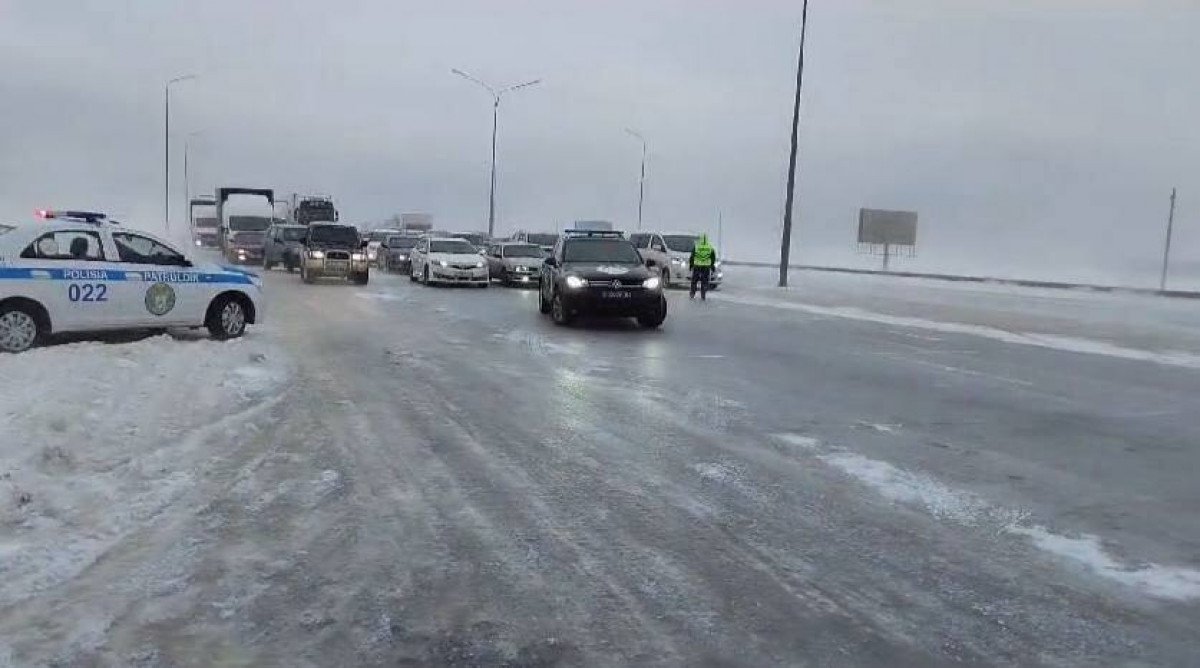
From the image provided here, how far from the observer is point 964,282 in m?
50.3

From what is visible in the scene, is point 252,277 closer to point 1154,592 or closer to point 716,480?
point 716,480

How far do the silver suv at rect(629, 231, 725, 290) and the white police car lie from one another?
20.3 m

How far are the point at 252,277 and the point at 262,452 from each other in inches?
338

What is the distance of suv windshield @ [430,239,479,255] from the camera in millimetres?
33438

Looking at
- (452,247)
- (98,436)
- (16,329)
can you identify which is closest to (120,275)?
(16,329)

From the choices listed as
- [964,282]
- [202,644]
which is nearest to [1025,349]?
[202,644]

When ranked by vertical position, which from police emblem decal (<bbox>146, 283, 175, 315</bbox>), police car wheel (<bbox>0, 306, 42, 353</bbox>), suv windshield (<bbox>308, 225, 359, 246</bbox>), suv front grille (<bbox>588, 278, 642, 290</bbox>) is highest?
suv windshield (<bbox>308, 225, 359, 246</bbox>)

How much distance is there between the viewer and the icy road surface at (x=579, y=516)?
425cm

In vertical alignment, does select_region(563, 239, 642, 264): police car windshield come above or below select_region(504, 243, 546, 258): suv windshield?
above

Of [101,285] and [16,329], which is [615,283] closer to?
[101,285]

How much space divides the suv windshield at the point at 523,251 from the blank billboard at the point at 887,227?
164 feet

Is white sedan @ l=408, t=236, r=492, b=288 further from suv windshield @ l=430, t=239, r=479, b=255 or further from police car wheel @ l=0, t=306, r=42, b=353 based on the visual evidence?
police car wheel @ l=0, t=306, r=42, b=353

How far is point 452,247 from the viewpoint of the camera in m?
33.9

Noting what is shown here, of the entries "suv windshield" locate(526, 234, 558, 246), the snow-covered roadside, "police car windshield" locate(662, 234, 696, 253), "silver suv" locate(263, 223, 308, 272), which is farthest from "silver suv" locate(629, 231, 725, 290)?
the snow-covered roadside
